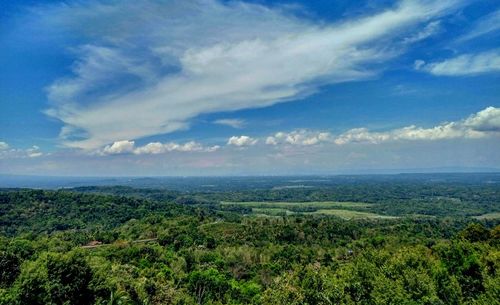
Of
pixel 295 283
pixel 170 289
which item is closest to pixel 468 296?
pixel 295 283

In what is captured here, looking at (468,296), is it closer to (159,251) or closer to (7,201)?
(159,251)

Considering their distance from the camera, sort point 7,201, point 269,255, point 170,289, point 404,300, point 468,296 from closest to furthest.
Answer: point 404,300, point 468,296, point 170,289, point 269,255, point 7,201

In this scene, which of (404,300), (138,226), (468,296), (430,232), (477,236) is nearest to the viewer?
(404,300)

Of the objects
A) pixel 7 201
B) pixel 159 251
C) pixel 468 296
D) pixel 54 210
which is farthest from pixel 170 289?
pixel 7 201

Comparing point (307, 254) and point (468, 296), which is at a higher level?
point (468, 296)

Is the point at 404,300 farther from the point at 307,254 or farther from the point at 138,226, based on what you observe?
the point at 138,226

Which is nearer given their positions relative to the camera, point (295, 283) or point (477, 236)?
point (295, 283)
